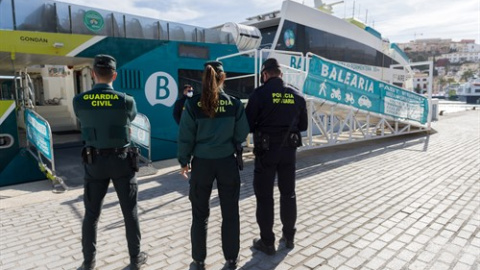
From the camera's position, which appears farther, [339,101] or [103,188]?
[339,101]

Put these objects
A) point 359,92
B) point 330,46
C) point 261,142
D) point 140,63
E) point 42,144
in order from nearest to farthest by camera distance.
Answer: point 261,142
point 42,144
point 140,63
point 359,92
point 330,46

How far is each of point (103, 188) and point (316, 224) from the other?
2358 mm

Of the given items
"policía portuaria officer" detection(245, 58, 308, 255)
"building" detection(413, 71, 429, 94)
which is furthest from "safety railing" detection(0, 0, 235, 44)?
"building" detection(413, 71, 429, 94)

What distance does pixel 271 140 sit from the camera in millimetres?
2975

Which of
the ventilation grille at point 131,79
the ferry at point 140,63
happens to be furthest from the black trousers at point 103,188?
the ventilation grille at point 131,79

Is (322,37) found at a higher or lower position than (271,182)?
higher

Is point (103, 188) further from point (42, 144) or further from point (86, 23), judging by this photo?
point (86, 23)

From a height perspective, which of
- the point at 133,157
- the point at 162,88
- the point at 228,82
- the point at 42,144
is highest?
the point at 228,82

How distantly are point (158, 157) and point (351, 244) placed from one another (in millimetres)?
5262

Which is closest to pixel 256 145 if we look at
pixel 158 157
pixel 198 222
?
pixel 198 222

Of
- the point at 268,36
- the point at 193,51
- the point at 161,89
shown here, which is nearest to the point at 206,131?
the point at 161,89

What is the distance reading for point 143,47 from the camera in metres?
7.11

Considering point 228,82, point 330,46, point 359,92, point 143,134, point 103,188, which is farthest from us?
point 330,46

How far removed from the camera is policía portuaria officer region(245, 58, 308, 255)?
2.96 m
